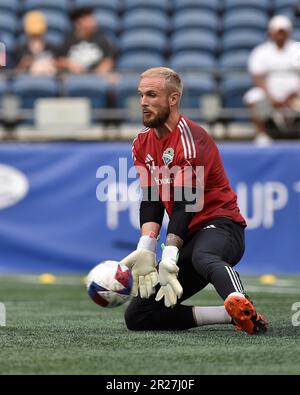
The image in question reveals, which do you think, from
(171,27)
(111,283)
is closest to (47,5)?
(171,27)

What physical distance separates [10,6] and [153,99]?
1001cm

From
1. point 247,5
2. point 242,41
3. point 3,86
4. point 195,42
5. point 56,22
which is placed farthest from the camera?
point 247,5

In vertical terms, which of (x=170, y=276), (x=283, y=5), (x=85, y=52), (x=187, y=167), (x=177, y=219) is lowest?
(x=170, y=276)

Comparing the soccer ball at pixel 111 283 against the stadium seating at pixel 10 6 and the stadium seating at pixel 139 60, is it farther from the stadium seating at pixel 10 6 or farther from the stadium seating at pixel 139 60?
the stadium seating at pixel 10 6

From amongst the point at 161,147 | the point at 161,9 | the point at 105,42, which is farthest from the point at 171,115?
the point at 161,9

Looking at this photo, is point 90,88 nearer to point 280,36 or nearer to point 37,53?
point 37,53

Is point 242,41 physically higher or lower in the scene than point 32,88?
higher

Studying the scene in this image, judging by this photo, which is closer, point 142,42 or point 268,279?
point 268,279

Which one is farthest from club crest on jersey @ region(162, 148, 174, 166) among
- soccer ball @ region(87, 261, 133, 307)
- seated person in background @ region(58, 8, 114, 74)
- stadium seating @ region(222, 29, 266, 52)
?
stadium seating @ region(222, 29, 266, 52)

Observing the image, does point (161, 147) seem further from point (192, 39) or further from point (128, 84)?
point (192, 39)

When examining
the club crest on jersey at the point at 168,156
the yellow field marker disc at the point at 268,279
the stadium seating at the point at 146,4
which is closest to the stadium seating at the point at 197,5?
the stadium seating at the point at 146,4

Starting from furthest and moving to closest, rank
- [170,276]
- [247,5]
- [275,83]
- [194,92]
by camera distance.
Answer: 1. [247,5]
2. [194,92]
3. [275,83]
4. [170,276]

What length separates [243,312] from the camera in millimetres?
5207

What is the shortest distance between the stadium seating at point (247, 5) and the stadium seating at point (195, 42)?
593 mm
